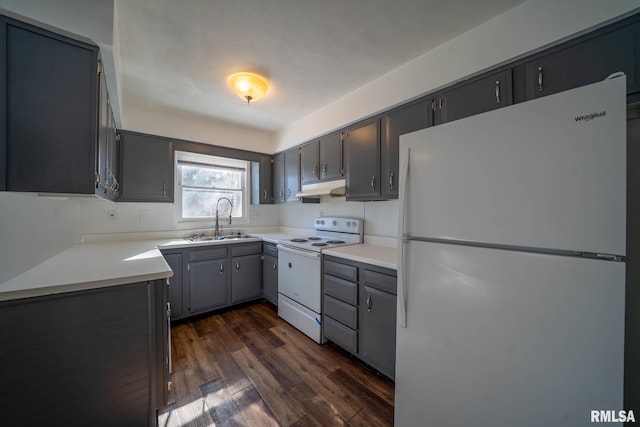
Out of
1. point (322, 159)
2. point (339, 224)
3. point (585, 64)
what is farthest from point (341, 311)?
point (585, 64)

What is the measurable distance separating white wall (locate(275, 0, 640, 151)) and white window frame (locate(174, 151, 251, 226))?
6.47 feet

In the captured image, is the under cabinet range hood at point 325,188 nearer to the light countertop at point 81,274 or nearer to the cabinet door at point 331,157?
the cabinet door at point 331,157

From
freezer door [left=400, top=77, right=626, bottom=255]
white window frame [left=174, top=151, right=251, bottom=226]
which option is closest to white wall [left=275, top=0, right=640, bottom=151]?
freezer door [left=400, top=77, right=626, bottom=255]

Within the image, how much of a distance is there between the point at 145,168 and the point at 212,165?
0.84 meters

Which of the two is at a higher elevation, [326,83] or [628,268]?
[326,83]

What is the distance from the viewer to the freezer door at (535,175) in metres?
0.75

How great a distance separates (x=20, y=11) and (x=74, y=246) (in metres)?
2.08

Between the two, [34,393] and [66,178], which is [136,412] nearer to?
[34,393]

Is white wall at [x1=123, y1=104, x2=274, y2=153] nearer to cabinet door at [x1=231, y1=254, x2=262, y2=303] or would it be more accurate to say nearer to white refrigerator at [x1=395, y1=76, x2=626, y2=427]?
cabinet door at [x1=231, y1=254, x2=262, y2=303]

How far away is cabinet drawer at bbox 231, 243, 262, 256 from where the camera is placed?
296 centimetres

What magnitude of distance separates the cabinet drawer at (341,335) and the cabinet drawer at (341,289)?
24 centimetres

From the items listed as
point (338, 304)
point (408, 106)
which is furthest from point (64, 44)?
point (338, 304)

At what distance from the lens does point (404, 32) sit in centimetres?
155

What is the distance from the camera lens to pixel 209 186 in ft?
11.0
